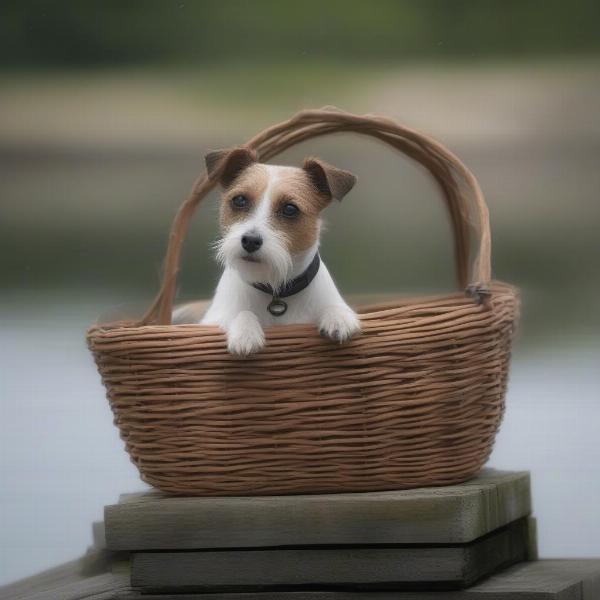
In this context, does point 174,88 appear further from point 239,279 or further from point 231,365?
point 231,365

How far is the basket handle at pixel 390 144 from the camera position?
1705mm

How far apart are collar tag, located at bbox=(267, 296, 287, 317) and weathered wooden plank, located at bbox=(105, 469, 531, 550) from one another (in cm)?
28

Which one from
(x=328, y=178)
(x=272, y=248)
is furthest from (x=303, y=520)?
(x=328, y=178)

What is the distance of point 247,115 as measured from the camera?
125 inches

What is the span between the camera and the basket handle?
1.71 meters

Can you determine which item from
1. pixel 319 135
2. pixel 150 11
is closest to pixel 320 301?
pixel 319 135

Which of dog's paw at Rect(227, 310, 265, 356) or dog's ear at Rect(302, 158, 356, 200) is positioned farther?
dog's ear at Rect(302, 158, 356, 200)

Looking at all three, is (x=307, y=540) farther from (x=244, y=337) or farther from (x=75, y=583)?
(x=75, y=583)

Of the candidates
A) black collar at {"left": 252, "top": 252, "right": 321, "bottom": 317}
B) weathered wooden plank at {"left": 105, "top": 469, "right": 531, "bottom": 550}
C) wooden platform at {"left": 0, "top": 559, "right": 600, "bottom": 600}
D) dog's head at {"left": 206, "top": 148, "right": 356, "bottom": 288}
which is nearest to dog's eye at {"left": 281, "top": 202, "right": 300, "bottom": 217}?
dog's head at {"left": 206, "top": 148, "right": 356, "bottom": 288}

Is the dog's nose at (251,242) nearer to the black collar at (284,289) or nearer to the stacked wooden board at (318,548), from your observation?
the black collar at (284,289)

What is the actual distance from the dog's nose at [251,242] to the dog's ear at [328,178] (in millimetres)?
169

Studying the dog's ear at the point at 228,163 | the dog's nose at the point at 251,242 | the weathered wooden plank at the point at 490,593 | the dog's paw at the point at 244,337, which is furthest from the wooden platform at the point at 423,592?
the dog's ear at the point at 228,163

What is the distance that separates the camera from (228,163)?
1.64 metres

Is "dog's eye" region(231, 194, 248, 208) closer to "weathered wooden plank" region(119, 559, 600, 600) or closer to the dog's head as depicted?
the dog's head
